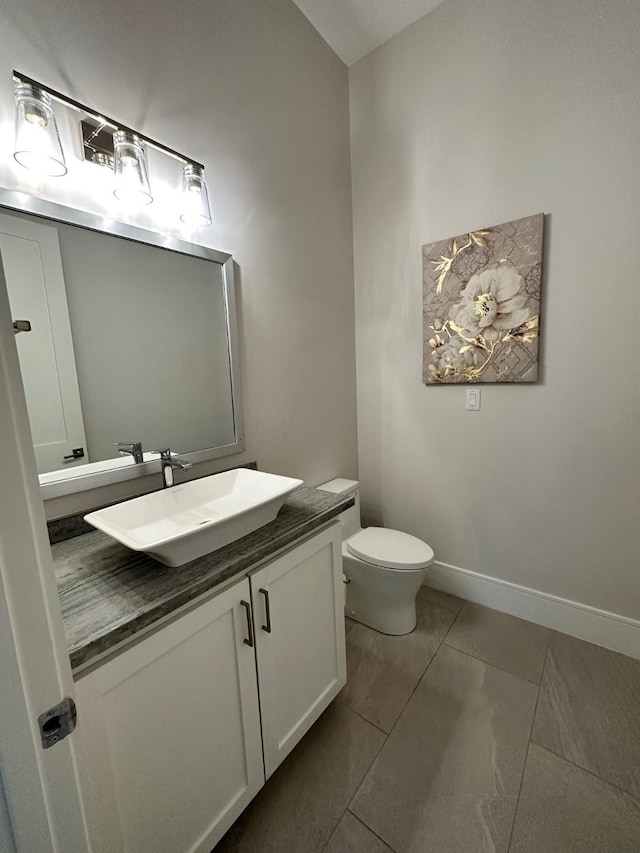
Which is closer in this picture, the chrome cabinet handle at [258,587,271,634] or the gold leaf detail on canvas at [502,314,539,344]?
the chrome cabinet handle at [258,587,271,634]

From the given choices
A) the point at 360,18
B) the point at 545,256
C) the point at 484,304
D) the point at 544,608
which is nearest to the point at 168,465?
the point at 484,304

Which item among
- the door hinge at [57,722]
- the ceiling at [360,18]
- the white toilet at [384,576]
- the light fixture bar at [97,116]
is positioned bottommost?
the white toilet at [384,576]

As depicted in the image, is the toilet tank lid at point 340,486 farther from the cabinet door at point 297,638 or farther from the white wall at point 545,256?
the cabinet door at point 297,638

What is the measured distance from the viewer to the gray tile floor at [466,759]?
3.35ft

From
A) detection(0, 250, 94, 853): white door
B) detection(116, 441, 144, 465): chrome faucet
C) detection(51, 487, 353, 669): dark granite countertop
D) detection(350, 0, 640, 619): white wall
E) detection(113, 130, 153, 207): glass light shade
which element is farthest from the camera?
detection(350, 0, 640, 619): white wall

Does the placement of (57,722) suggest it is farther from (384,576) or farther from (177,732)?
(384,576)

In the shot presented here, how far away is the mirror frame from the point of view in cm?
99

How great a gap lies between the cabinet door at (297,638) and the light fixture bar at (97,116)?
1.44 m

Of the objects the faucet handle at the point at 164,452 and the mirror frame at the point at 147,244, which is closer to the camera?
the mirror frame at the point at 147,244

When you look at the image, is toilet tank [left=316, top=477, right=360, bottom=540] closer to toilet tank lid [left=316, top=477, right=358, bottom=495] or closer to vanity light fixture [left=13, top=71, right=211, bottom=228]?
toilet tank lid [left=316, top=477, right=358, bottom=495]

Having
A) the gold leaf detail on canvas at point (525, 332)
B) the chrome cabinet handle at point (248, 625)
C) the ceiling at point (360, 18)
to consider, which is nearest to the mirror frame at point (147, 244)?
the chrome cabinet handle at point (248, 625)

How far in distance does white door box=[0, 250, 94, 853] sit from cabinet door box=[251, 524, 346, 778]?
547 mm

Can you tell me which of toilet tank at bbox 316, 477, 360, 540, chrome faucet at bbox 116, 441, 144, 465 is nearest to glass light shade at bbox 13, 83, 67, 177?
chrome faucet at bbox 116, 441, 144, 465

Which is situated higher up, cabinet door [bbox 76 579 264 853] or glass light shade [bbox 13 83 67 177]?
glass light shade [bbox 13 83 67 177]
